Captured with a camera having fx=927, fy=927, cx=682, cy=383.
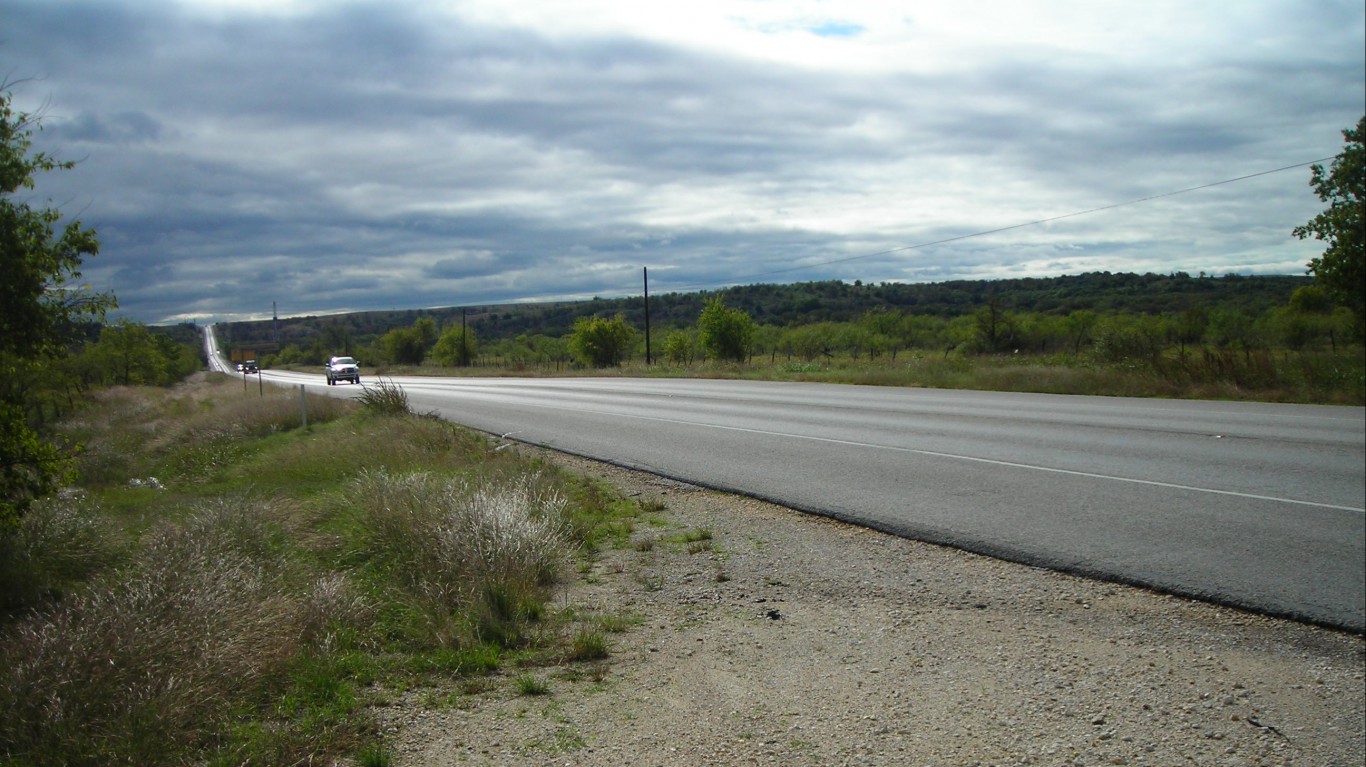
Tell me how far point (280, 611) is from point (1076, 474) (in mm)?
8963

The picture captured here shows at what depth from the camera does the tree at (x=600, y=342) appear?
73.5 m

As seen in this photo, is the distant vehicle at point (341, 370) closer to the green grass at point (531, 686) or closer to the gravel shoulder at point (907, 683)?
the gravel shoulder at point (907, 683)

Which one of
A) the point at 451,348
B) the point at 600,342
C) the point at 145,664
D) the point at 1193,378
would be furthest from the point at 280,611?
the point at 451,348

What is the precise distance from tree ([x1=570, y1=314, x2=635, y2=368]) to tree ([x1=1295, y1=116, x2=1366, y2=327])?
5125 cm

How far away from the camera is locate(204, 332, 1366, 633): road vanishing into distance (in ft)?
24.0

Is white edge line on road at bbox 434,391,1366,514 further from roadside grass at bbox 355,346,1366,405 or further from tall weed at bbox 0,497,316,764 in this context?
roadside grass at bbox 355,346,1366,405

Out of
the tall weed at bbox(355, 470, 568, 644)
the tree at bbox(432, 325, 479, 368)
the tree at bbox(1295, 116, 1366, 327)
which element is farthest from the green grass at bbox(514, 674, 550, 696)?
the tree at bbox(432, 325, 479, 368)

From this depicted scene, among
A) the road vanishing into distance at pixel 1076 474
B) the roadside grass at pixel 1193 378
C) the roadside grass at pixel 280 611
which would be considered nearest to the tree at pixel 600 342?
the roadside grass at pixel 1193 378

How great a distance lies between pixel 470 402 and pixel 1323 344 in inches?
1856

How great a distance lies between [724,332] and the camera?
59.3 meters

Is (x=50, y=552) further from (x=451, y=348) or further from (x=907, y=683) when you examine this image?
(x=451, y=348)

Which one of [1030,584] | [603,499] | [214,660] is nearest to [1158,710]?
[1030,584]

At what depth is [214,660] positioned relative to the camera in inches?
183

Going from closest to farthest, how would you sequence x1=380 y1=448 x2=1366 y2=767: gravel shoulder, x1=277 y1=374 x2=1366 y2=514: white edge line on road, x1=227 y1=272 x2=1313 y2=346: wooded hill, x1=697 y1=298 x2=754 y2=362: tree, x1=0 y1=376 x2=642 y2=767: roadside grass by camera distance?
x1=0 y1=376 x2=642 y2=767: roadside grass
x1=380 y1=448 x2=1366 y2=767: gravel shoulder
x1=277 y1=374 x2=1366 y2=514: white edge line on road
x1=697 y1=298 x2=754 y2=362: tree
x1=227 y1=272 x2=1313 y2=346: wooded hill
